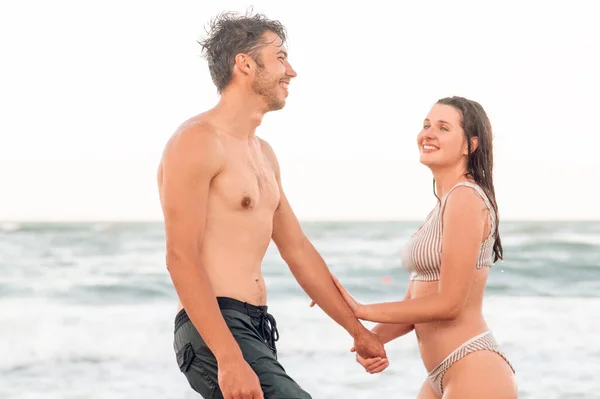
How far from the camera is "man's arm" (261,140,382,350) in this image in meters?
4.02

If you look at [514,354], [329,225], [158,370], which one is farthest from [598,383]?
[329,225]

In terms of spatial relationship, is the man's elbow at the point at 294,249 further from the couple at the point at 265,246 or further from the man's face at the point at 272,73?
the man's face at the point at 272,73

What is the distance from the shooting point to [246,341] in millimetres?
3324

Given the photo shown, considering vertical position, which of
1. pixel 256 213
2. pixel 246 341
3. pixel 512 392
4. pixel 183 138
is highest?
pixel 183 138

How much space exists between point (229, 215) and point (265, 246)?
10.2 inches

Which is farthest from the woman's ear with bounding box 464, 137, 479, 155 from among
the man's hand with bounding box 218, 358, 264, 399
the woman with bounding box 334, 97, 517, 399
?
the man's hand with bounding box 218, 358, 264, 399

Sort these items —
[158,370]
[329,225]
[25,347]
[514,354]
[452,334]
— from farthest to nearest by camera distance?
[329,225]
[25,347]
[514,354]
[158,370]
[452,334]

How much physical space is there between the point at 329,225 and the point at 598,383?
19507 millimetres

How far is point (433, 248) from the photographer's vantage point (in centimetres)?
383

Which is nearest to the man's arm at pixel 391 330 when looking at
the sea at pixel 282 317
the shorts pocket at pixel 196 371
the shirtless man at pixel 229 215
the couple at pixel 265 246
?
the couple at pixel 265 246

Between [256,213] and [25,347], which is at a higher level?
[256,213]

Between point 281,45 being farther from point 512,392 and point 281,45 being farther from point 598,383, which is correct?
point 598,383

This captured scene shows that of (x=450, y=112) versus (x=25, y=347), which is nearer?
(x=450, y=112)

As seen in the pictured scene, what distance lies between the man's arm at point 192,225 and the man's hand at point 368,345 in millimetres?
1070
